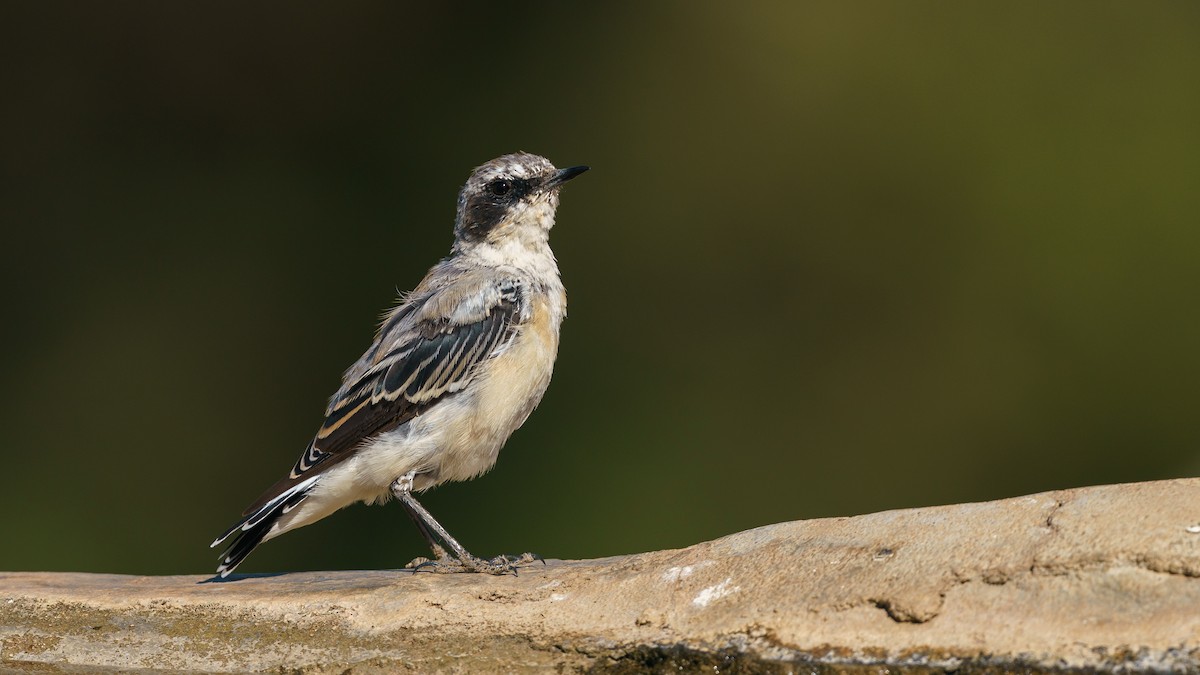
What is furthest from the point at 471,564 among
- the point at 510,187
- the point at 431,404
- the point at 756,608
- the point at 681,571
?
the point at 510,187

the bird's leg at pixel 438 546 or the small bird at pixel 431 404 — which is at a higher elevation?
the small bird at pixel 431 404

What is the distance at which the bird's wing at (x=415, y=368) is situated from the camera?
450cm

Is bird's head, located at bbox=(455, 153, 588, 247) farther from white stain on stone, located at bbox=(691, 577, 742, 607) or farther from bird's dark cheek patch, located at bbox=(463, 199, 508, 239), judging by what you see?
white stain on stone, located at bbox=(691, 577, 742, 607)

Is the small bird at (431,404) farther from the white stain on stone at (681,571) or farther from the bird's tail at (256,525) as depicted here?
the white stain on stone at (681,571)

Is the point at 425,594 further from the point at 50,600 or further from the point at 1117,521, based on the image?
the point at 1117,521

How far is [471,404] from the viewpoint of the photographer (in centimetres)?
455

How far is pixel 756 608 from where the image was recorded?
299 centimetres

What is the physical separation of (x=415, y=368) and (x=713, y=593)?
1.84 metres

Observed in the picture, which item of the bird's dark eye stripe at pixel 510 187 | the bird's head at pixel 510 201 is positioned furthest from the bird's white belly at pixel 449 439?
the bird's dark eye stripe at pixel 510 187

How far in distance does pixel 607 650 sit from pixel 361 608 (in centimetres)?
74

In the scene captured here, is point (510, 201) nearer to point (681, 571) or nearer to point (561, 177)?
point (561, 177)

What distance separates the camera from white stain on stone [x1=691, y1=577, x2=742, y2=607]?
3.10m

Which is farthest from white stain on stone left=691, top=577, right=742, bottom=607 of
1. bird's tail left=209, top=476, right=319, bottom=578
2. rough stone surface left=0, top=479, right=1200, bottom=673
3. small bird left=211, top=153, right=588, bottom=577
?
bird's tail left=209, top=476, right=319, bottom=578

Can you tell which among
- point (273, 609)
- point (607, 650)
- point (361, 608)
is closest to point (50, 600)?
point (273, 609)
